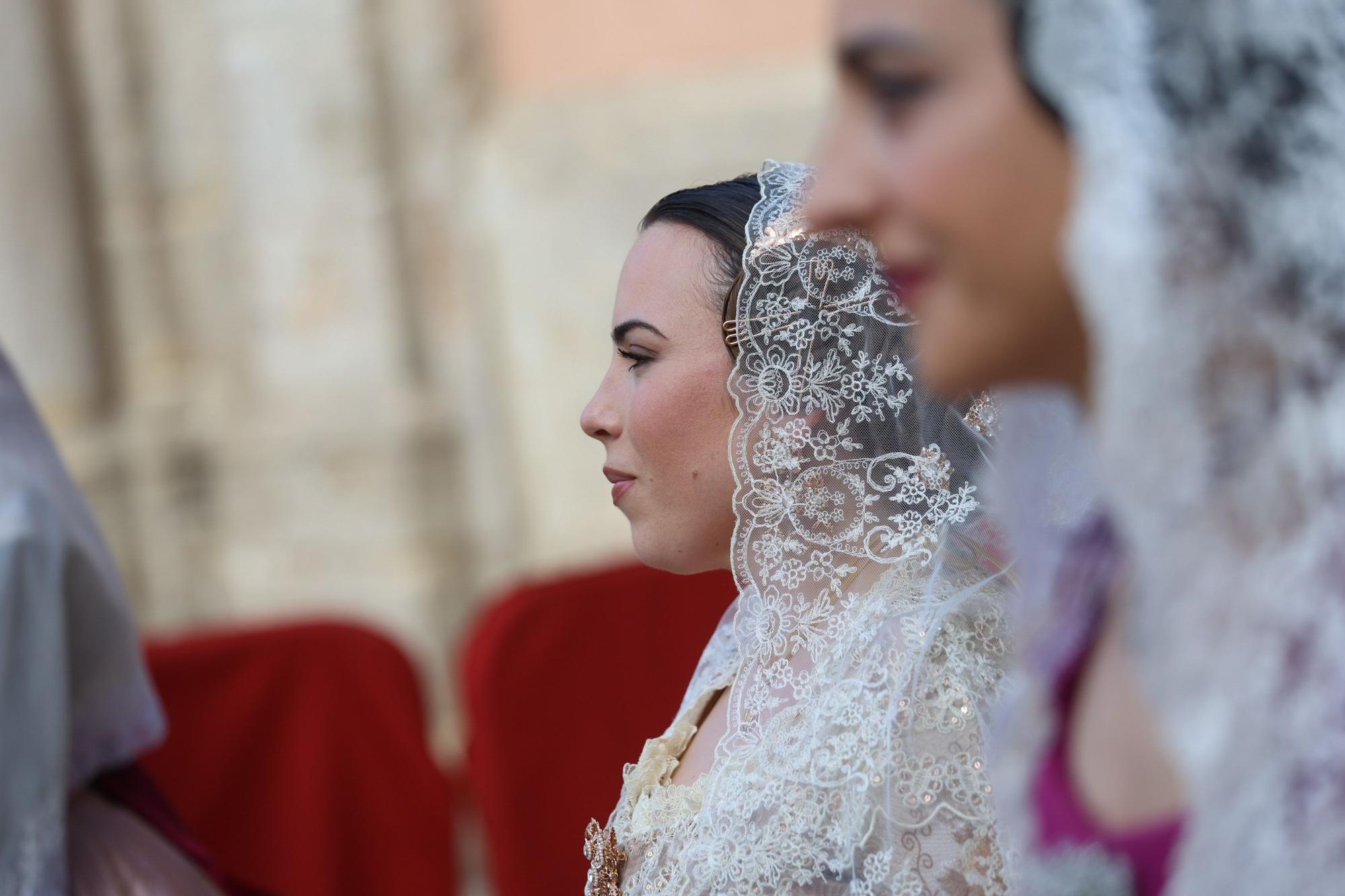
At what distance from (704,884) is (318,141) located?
397cm

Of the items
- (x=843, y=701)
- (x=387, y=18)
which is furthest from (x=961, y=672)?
(x=387, y=18)

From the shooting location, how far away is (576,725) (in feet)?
10.1

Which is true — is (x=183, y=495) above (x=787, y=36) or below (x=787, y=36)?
below

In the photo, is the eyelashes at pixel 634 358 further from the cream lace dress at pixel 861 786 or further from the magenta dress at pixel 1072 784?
the magenta dress at pixel 1072 784

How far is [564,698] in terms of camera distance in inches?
121

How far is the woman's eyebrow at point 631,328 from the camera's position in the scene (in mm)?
1529

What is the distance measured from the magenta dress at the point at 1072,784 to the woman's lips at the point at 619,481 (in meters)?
0.65

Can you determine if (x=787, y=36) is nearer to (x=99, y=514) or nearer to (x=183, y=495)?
(x=183, y=495)

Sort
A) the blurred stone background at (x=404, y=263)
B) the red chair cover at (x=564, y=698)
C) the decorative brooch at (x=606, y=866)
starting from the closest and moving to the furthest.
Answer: the decorative brooch at (x=606, y=866)
the red chair cover at (x=564, y=698)
the blurred stone background at (x=404, y=263)

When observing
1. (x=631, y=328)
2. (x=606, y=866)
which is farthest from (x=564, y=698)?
(x=631, y=328)

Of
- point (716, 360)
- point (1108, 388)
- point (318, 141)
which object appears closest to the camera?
point (1108, 388)

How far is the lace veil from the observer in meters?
0.78

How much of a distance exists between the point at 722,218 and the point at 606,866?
0.72 m

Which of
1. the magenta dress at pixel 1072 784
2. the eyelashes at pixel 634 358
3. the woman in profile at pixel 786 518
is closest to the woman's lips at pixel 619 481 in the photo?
the woman in profile at pixel 786 518
